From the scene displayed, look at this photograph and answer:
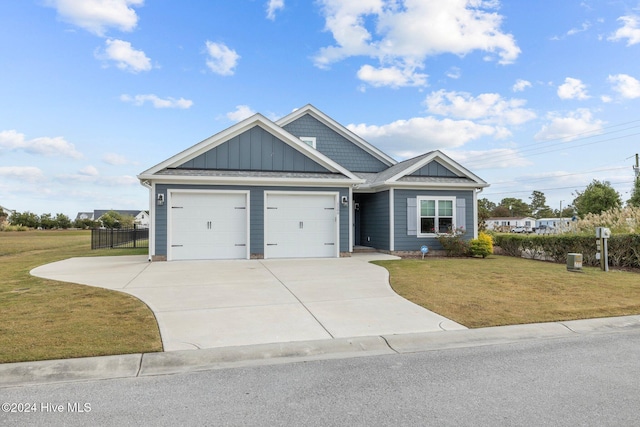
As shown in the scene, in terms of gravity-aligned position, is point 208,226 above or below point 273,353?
above

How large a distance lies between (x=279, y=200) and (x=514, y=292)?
8.21 metres

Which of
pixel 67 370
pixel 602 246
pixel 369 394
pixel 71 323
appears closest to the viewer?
pixel 369 394

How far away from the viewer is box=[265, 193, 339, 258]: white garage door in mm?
13555

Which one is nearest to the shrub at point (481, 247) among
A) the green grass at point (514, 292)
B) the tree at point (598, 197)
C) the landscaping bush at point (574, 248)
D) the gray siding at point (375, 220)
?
the landscaping bush at point (574, 248)

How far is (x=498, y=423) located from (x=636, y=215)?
1523 cm

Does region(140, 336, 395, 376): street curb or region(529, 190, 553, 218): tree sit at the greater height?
region(529, 190, 553, 218): tree

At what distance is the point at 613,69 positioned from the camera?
1539 centimetres

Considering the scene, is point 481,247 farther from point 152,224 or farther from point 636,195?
point 636,195

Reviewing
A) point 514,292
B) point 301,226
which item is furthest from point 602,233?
point 301,226

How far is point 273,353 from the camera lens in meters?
4.50

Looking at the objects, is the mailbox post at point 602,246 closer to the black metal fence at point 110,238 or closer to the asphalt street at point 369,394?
the asphalt street at point 369,394

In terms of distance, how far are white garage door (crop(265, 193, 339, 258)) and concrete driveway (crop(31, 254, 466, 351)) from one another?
5.88 ft

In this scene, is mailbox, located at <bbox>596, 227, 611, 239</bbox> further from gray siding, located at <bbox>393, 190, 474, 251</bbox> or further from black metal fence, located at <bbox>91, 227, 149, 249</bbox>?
black metal fence, located at <bbox>91, 227, 149, 249</bbox>

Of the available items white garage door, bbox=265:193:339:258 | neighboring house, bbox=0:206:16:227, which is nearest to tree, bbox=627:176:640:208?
white garage door, bbox=265:193:339:258
